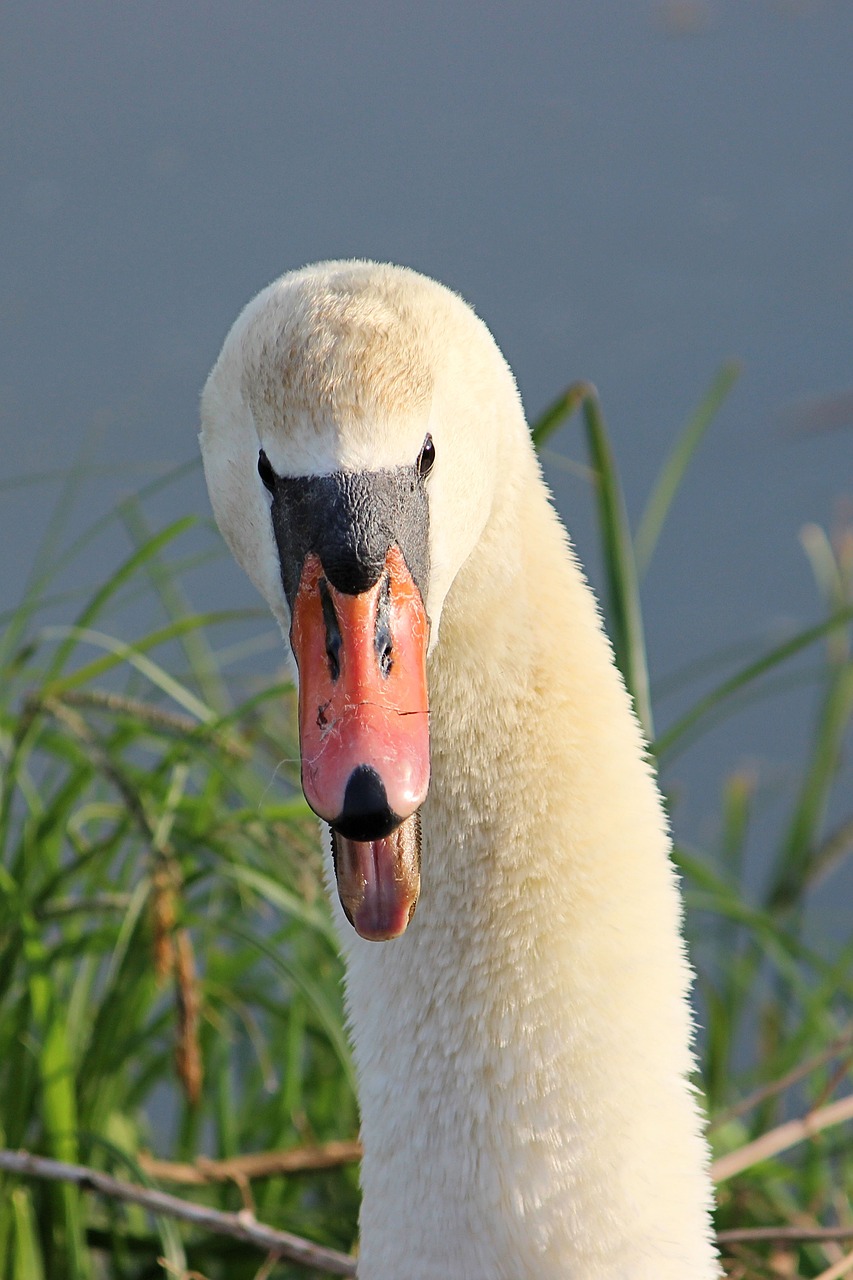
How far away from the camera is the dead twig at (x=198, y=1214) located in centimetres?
199

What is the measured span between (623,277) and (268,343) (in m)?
4.33

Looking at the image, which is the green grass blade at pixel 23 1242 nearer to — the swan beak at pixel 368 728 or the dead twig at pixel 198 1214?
the dead twig at pixel 198 1214

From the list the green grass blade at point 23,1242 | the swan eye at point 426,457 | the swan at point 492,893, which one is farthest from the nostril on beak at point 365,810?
the green grass blade at point 23,1242

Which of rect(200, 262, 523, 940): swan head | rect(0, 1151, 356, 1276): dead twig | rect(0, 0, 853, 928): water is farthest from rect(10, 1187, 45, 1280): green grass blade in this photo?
rect(0, 0, 853, 928): water

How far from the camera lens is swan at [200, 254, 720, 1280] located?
1551 millimetres

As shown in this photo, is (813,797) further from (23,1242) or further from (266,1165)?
(23,1242)

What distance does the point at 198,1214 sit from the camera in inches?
78.7

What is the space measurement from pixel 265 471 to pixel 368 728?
327mm

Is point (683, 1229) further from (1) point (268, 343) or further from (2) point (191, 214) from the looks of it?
(2) point (191, 214)

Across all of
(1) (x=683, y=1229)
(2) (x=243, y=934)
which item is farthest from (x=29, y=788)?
(1) (x=683, y=1229)

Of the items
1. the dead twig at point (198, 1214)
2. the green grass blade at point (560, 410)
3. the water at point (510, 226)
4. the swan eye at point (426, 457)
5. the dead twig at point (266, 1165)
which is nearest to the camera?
the swan eye at point (426, 457)

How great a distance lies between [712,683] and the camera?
4.61 meters

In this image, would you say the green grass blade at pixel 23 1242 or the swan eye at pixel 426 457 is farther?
the green grass blade at pixel 23 1242

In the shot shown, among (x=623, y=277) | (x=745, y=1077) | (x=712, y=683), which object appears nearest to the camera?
(x=745, y=1077)
